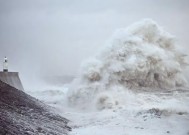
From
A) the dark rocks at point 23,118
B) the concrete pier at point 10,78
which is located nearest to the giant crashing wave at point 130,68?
the concrete pier at point 10,78

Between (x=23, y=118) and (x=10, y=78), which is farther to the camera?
(x=10, y=78)

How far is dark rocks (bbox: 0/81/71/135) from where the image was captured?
9905 millimetres

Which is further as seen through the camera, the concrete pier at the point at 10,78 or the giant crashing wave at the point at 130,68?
the giant crashing wave at the point at 130,68

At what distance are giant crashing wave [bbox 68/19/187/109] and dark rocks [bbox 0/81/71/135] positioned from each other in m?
4.57

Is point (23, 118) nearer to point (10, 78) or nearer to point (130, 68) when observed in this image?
point (10, 78)

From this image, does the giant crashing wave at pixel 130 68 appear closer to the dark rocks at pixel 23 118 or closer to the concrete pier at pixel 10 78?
the concrete pier at pixel 10 78

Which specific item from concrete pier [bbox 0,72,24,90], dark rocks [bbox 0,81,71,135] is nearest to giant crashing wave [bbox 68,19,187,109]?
concrete pier [bbox 0,72,24,90]

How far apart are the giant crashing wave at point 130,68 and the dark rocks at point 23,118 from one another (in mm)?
4572

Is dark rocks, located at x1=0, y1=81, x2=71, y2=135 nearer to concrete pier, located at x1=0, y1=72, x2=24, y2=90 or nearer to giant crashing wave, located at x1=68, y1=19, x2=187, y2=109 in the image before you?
concrete pier, located at x1=0, y1=72, x2=24, y2=90

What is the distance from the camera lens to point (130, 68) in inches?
790

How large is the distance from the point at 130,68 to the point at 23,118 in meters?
9.93

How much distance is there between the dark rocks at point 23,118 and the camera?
9.90 m

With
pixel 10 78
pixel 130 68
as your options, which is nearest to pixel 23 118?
pixel 10 78

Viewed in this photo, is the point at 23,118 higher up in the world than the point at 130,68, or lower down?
lower down
